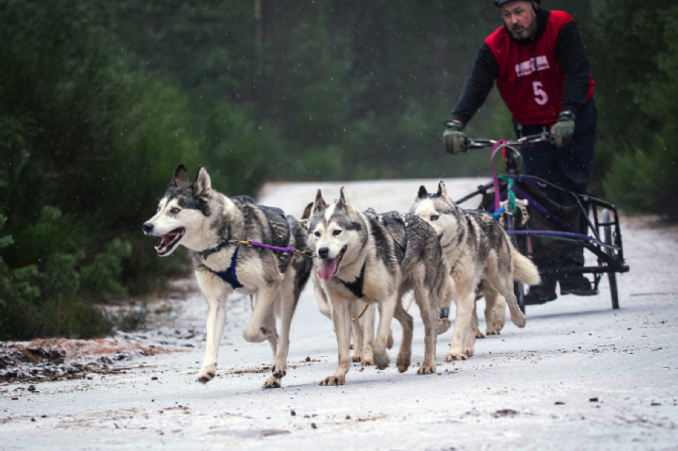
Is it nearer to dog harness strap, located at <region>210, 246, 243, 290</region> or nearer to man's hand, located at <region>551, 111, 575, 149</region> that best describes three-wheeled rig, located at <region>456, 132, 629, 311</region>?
man's hand, located at <region>551, 111, 575, 149</region>

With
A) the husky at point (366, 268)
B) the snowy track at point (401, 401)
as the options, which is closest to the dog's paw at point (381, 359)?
the husky at point (366, 268)

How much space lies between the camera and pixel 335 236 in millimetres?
6277

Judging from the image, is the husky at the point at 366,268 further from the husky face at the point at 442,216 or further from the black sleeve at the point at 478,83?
the black sleeve at the point at 478,83

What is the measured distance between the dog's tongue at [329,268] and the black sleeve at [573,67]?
376 centimetres

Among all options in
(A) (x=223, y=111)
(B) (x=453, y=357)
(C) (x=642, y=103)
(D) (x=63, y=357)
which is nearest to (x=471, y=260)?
(B) (x=453, y=357)

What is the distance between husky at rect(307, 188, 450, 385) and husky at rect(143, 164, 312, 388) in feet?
1.12

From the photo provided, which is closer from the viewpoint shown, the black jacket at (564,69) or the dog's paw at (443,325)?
the dog's paw at (443,325)

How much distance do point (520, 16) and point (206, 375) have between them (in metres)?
5.03

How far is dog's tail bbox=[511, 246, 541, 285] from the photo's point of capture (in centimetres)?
886

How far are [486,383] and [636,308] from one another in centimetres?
489

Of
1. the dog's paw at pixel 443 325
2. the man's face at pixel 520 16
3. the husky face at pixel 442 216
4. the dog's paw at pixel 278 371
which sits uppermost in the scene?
the man's face at pixel 520 16

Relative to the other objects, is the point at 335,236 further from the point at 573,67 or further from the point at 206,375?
the point at 573,67

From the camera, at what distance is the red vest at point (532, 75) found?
953cm

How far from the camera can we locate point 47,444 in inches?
175
